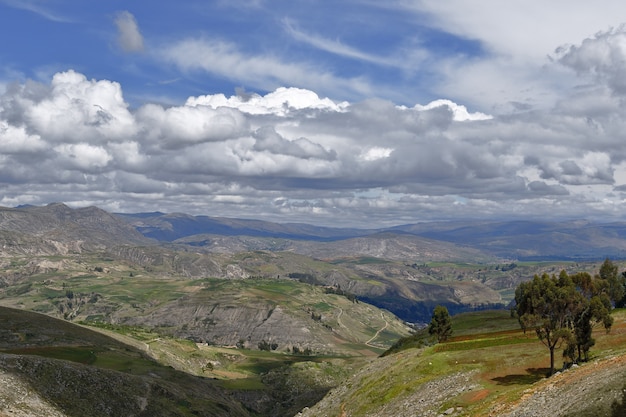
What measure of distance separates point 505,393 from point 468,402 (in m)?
5.31

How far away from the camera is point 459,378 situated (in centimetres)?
8600

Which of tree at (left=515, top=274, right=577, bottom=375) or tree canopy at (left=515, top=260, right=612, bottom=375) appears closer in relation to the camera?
tree canopy at (left=515, top=260, right=612, bottom=375)

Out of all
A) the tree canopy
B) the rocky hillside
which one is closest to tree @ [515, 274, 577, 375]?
the tree canopy

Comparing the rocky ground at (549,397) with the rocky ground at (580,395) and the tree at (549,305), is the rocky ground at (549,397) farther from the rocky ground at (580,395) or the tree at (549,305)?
the tree at (549,305)

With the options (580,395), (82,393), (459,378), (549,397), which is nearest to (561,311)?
(459,378)

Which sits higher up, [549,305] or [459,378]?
[549,305]

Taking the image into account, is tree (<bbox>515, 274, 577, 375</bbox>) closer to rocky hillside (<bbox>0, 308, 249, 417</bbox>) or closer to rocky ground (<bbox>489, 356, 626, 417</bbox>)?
rocky ground (<bbox>489, 356, 626, 417</bbox>)

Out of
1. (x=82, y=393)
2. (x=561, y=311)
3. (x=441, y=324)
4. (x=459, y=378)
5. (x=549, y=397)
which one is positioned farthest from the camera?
Answer: (x=441, y=324)

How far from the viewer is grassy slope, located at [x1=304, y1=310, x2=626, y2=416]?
7425cm

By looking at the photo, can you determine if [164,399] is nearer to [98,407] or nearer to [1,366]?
[98,407]

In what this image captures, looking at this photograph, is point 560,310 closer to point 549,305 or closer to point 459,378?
point 549,305

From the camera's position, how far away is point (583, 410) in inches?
1999

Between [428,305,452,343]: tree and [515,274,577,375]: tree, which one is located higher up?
[515,274,577,375]: tree

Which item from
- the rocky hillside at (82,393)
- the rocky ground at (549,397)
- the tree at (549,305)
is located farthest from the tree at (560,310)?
the rocky hillside at (82,393)
